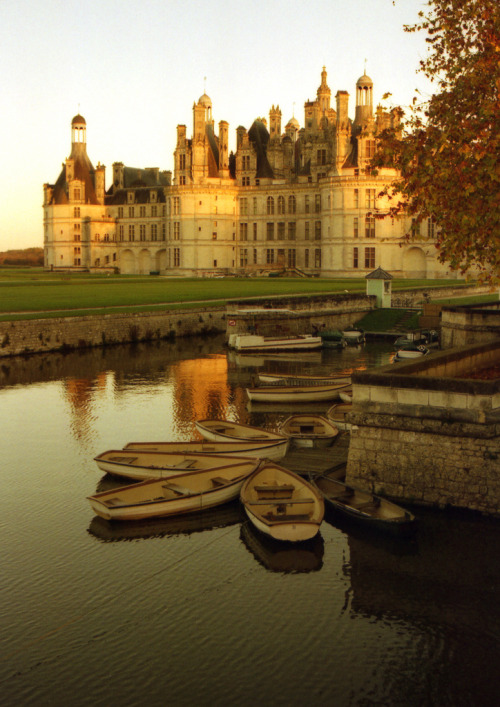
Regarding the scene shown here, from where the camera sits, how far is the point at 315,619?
46.6 feet

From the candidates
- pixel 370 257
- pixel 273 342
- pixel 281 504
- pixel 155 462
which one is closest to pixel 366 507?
Answer: pixel 281 504

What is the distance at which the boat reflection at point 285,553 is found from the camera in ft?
53.3

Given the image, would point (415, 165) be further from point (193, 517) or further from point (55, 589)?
point (55, 589)

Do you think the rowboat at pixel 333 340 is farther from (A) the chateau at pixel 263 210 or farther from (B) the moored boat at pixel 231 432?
(A) the chateau at pixel 263 210

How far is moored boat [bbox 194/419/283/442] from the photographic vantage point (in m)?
22.9

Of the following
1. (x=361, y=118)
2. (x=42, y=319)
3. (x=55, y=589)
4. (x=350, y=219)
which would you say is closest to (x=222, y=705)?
(x=55, y=589)

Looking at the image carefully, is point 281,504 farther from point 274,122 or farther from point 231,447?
point 274,122

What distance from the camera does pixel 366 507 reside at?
697 inches

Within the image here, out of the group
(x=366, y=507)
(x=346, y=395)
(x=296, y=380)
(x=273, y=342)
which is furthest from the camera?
(x=273, y=342)

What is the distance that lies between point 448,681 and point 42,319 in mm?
36578

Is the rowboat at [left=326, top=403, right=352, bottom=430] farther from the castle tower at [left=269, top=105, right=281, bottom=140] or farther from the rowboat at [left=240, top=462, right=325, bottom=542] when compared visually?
the castle tower at [left=269, top=105, right=281, bottom=140]

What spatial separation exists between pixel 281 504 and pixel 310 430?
24.2 ft

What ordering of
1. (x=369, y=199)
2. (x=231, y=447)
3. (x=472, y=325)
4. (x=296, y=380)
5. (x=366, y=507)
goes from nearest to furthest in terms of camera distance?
(x=366, y=507) < (x=231, y=447) < (x=472, y=325) < (x=296, y=380) < (x=369, y=199)

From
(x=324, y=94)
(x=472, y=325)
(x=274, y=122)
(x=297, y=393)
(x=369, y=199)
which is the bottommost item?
(x=297, y=393)
